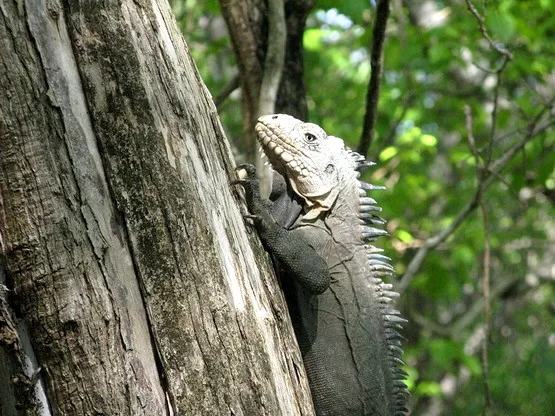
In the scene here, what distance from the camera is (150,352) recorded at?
2.36m

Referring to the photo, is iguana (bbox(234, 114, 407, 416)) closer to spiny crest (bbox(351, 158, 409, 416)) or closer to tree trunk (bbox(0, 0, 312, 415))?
spiny crest (bbox(351, 158, 409, 416))

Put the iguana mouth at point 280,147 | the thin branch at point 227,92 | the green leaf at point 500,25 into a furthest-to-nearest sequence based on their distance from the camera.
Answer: the green leaf at point 500,25 < the thin branch at point 227,92 < the iguana mouth at point 280,147

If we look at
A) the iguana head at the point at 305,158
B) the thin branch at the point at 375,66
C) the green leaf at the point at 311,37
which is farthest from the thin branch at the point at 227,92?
the green leaf at the point at 311,37

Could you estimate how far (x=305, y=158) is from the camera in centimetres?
384

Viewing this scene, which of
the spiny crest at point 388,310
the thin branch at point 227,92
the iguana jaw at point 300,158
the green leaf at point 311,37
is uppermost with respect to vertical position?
the green leaf at point 311,37

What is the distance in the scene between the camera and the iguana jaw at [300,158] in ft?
12.4

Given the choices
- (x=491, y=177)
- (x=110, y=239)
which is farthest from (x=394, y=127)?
(x=110, y=239)

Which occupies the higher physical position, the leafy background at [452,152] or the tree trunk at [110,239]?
the leafy background at [452,152]

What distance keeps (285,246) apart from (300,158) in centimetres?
77

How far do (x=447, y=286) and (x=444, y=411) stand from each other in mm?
4889

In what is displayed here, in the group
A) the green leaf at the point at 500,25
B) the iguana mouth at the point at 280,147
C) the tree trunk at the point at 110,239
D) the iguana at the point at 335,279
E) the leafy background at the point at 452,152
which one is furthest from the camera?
the leafy background at the point at 452,152

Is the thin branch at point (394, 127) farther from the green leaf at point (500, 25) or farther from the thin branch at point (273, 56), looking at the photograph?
the thin branch at point (273, 56)

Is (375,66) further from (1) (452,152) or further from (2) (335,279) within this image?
(1) (452,152)

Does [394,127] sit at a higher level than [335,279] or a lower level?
higher
